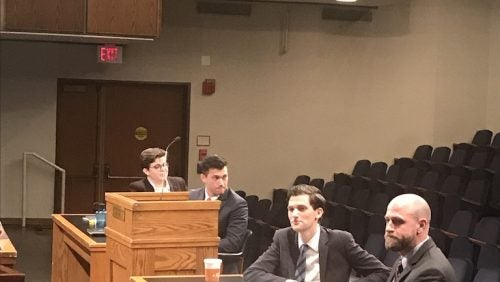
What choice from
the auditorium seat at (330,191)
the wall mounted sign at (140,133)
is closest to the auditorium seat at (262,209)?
the auditorium seat at (330,191)

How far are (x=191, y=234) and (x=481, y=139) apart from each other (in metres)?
7.27

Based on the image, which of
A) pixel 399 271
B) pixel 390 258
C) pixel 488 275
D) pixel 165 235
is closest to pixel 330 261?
pixel 399 271

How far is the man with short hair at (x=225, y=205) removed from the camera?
19.0ft

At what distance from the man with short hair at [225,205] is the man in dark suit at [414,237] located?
2.03 m

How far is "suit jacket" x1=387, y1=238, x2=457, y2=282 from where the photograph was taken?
12.4 ft

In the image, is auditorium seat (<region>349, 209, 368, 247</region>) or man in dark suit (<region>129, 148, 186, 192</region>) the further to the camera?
auditorium seat (<region>349, 209, 368, 247</region>)

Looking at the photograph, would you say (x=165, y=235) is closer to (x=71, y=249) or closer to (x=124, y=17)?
(x=71, y=249)

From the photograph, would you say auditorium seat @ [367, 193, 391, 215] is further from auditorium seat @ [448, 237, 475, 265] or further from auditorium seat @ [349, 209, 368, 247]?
auditorium seat @ [448, 237, 475, 265]

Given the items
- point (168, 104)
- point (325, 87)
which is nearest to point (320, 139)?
point (325, 87)

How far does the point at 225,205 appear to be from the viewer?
231 inches

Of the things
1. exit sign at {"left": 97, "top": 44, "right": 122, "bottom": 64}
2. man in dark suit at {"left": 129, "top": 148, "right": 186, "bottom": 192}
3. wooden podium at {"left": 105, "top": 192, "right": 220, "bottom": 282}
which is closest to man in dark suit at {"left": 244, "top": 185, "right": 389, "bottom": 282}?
wooden podium at {"left": 105, "top": 192, "right": 220, "bottom": 282}

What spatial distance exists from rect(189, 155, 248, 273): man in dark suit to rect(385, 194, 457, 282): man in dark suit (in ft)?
6.65

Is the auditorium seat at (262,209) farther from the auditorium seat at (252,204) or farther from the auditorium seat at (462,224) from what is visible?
the auditorium seat at (462,224)

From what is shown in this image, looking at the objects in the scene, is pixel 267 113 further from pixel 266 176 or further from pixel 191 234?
pixel 191 234
